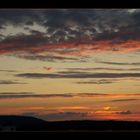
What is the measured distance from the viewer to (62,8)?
1988 millimetres
